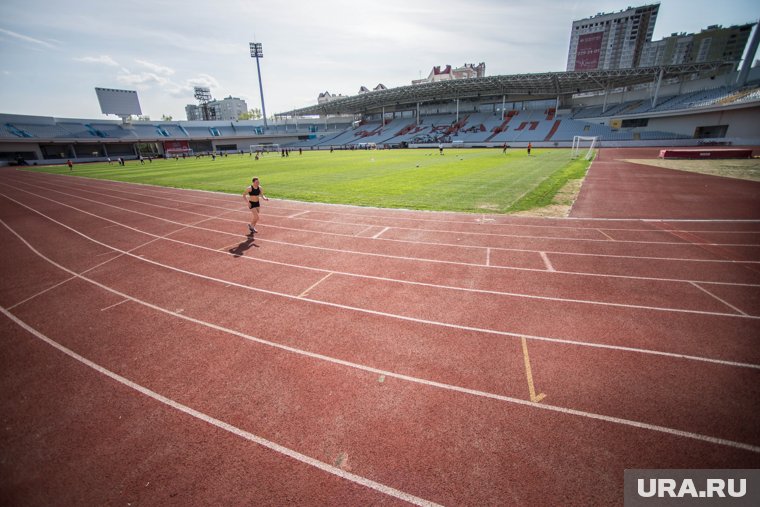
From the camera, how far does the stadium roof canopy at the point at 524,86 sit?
47.5m

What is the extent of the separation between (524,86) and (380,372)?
7091cm

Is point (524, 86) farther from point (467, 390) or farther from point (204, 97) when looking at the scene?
point (204, 97)

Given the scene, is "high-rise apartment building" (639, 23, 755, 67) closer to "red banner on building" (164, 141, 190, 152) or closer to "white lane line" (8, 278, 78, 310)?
"red banner on building" (164, 141, 190, 152)

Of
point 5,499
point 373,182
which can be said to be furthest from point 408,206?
point 5,499

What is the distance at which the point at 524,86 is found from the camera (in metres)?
60.8

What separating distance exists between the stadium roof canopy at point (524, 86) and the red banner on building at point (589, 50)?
68.4 metres

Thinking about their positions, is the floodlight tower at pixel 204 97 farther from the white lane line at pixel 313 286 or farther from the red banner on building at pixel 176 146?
the white lane line at pixel 313 286

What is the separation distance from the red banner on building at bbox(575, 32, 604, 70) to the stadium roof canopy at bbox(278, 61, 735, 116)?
6844 centimetres

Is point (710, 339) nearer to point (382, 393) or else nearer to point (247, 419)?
point (382, 393)

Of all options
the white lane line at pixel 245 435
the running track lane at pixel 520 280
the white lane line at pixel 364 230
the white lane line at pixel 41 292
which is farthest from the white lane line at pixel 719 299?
the white lane line at pixel 41 292

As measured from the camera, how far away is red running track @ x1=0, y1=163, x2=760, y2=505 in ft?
10.7

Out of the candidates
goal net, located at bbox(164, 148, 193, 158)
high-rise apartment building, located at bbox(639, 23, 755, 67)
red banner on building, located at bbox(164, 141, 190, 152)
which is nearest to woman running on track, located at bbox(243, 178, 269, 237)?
goal net, located at bbox(164, 148, 193, 158)

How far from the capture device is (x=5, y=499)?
10.3 feet

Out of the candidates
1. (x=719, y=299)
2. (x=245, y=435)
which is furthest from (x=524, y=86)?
(x=245, y=435)
